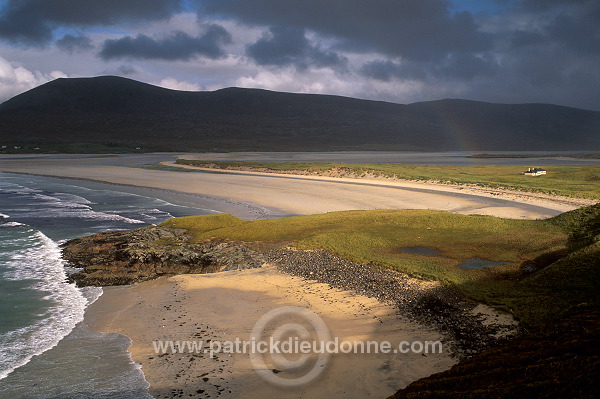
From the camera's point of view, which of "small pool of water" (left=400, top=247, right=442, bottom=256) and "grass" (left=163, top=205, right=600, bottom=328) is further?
"small pool of water" (left=400, top=247, right=442, bottom=256)

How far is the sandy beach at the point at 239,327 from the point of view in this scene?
8742mm

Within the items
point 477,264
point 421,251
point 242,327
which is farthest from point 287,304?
point 421,251

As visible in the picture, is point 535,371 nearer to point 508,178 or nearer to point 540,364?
point 540,364

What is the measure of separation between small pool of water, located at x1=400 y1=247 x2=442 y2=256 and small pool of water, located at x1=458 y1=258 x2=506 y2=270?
1.46m

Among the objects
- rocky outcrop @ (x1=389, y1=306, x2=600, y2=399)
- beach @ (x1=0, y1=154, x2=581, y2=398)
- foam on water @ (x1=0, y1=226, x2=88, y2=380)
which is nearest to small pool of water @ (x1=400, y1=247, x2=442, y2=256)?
beach @ (x1=0, y1=154, x2=581, y2=398)

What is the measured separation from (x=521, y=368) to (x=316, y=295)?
811cm

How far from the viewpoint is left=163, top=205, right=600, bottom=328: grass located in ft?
40.3

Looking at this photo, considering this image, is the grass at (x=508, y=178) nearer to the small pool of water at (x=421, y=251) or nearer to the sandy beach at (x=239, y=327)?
the small pool of water at (x=421, y=251)

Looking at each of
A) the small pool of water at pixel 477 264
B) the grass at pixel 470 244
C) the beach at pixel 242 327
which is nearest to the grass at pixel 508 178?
the grass at pixel 470 244

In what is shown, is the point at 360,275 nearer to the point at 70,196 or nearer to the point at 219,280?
the point at 219,280

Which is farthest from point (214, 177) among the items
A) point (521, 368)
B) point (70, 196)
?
point (521, 368)

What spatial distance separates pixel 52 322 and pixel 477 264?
13.3m

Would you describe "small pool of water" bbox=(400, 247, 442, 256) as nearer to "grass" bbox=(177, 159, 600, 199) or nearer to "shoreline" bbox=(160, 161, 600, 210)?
"shoreline" bbox=(160, 161, 600, 210)

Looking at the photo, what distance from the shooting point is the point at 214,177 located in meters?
58.5
